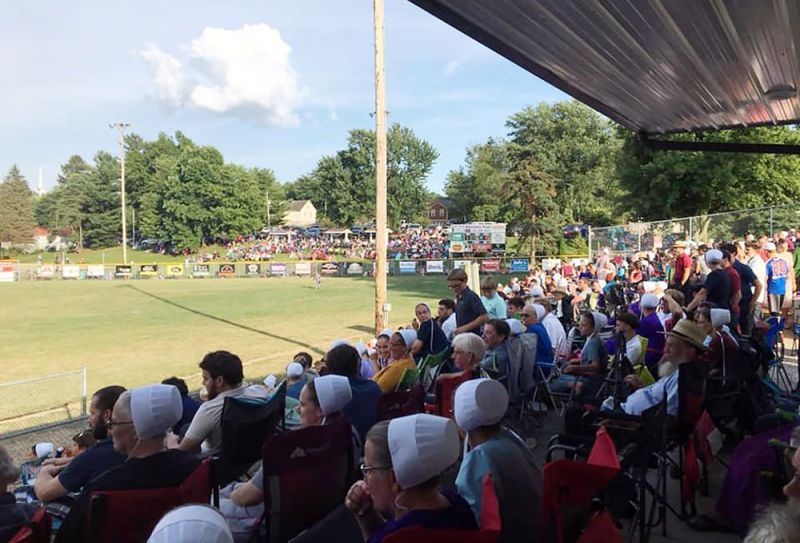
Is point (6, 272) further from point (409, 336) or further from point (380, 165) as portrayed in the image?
point (409, 336)

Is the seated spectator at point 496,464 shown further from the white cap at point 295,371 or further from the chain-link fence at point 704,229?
the chain-link fence at point 704,229

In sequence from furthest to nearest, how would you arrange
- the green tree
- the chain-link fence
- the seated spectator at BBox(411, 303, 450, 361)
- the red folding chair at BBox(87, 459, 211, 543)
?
the green tree, the chain-link fence, the seated spectator at BBox(411, 303, 450, 361), the red folding chair at BBox(87, 459, 211, 543)

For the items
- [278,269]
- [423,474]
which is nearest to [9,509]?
[423,474]

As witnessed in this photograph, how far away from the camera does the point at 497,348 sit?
20.4ft

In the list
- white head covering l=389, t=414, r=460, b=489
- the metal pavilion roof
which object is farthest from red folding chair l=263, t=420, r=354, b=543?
the metal pavilion roof

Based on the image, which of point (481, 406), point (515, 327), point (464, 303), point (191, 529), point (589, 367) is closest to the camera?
point (191, 529)

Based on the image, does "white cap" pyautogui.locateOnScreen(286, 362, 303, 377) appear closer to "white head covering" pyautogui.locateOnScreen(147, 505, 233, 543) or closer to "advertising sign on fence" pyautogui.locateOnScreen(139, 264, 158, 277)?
"white head covering" pyautogui.locateOnScreen(147, 505, 233, 543)

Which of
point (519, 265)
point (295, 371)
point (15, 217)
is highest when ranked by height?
point (15, 217)

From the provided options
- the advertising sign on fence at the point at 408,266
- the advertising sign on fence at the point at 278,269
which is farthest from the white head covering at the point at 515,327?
the advertising sign on fence at the point at 278,269

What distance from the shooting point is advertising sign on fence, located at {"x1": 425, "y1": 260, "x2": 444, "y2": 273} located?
4850 centimetres

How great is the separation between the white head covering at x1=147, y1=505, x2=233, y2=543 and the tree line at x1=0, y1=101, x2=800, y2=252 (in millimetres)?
36698

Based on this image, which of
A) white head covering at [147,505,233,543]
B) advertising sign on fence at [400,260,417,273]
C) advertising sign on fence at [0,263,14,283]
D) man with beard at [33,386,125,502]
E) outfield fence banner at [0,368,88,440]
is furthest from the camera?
advertising sign on fence at [0,263,14,283]

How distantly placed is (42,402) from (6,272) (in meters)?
49.3

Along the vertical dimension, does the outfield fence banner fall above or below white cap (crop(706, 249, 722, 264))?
below
